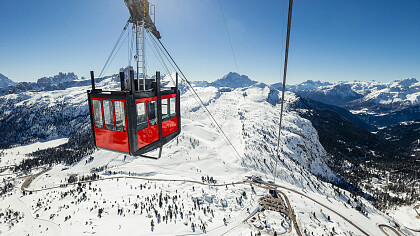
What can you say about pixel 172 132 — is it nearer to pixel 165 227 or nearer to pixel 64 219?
pixel 165 227

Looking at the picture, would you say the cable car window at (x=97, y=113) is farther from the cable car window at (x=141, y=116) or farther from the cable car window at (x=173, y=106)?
the cable car window at (x=173, y=106)

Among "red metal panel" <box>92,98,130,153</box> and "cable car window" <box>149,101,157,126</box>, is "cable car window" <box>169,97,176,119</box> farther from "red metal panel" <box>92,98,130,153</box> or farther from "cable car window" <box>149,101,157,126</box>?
"red metal panel" <box>92,98,130,153</box>

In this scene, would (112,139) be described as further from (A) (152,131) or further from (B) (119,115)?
(A) (152,131)

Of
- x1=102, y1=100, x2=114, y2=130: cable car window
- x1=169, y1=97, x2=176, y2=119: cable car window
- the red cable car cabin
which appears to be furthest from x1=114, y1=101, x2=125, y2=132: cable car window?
x1=169, y1=97, x2=176, y2=119: cable car window

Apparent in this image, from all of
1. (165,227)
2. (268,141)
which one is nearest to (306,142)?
(268,141)

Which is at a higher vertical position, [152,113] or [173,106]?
[173,106]

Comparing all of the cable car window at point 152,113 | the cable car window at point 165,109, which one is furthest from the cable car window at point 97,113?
the cable car window at point 165,109

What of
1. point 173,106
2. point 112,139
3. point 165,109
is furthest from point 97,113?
point 173,106

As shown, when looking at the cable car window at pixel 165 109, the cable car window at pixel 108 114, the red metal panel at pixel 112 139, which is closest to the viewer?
the red metal panel at pixel 112 139
